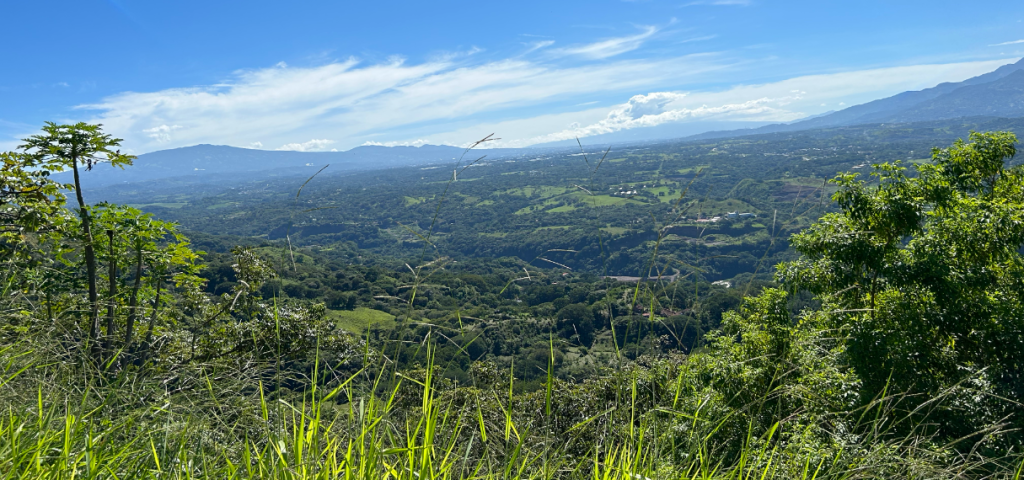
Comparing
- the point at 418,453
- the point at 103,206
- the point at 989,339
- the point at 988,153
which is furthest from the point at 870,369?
the point at 103,206

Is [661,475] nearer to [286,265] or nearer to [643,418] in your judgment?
[643,418]

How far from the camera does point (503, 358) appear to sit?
14.6 feet

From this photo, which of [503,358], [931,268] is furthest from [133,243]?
[931,268]

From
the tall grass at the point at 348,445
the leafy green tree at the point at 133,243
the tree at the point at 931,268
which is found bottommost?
the tree at the point at 931,268

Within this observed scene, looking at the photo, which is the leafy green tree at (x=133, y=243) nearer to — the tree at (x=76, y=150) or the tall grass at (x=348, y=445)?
the tree at (x=76, y=150)

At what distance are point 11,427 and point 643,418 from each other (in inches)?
72.6

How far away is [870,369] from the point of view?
6.69 meters

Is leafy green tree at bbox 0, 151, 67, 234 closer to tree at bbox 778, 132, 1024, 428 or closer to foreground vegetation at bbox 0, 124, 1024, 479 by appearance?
foreground vegetation at bbox 0, 124, 1024, 479

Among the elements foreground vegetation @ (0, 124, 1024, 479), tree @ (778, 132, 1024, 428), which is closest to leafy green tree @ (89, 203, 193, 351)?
foreground vegetation @ (0, 124, 1024, 479)

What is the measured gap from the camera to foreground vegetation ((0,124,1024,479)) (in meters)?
1.44

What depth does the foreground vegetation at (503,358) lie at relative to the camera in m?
1.44

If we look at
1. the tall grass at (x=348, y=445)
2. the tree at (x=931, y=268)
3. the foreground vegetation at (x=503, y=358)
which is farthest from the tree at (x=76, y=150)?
the tree at (x=931, y=268)

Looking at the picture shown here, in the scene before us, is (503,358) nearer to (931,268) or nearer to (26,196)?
(26,196)

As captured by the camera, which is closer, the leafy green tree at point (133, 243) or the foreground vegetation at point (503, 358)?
the foreground vegetation at point (503, 358)
